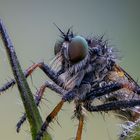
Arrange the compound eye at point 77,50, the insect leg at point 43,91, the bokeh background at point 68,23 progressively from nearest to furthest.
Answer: the insect leg at point 43,91 < the compound eye at point 77,50 < the bokeh background at point 68,23

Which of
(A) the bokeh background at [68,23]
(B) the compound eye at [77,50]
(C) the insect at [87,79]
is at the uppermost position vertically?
(B) the compound eye at [77,50]

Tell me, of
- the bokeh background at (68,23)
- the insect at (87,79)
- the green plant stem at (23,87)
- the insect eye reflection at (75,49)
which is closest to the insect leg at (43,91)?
the insect at (87,79)

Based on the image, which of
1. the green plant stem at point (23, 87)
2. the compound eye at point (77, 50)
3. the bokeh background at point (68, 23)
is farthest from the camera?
the bokeh background at point (68, 23)

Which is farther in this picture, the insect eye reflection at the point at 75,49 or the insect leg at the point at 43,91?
the insect eye reflection at the point at 75,49

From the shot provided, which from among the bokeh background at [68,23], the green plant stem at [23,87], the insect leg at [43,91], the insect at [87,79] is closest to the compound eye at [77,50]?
the insect at [87,79]

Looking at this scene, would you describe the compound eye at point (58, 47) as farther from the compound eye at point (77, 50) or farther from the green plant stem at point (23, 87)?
the green plant stem at point (23, 87)

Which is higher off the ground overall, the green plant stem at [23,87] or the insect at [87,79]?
the green plant stem at [23,87]

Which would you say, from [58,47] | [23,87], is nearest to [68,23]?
[58,47]

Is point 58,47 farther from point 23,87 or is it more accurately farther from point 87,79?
point 23,87
